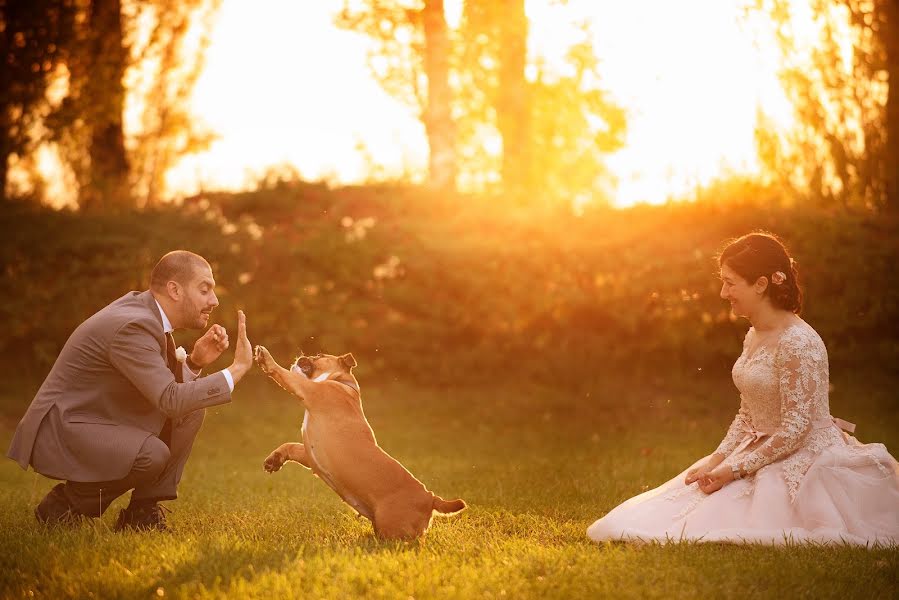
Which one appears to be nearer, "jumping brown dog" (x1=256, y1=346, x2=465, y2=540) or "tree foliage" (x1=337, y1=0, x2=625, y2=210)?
"jumping brown dog" (x1=256, y1=346, x2=465, y2=540)

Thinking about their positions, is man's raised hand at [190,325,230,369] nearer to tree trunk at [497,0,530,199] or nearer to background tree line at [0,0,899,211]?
background tree line at [0,0,899,211]

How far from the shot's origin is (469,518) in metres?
7.54

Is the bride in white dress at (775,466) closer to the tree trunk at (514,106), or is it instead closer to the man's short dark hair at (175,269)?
the man's short dark hair at (175,269)

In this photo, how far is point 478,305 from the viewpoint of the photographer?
13750 mm

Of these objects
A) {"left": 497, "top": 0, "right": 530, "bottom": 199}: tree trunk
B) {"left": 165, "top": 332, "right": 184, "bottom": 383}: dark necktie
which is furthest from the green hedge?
{"left": 165, "top": 332, "right": 184, "bottom": 383}: dark necktie

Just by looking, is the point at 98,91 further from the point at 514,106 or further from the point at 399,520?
the point at 399,520

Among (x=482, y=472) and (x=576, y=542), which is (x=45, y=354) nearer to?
(x=482, y=472)

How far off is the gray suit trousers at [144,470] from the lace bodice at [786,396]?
3.55 meters

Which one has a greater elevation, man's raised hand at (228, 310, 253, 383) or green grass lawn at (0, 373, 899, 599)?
man's raised hand at (228, 310, 253, 383)

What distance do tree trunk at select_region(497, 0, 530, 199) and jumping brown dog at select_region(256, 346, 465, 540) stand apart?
40.4ft

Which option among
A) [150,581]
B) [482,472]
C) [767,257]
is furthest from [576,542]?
[482,472]

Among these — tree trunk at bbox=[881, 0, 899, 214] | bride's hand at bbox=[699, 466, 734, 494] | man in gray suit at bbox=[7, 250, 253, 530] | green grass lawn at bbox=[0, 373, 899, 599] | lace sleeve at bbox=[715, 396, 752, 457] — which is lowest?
green grass lawn at bbox=[0, 373, 899, 599]

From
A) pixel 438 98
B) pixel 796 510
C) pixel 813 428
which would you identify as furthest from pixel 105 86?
pixel 796 510

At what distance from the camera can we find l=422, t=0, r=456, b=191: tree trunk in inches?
693
